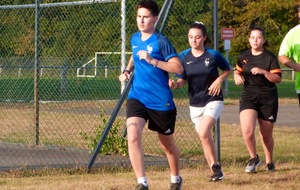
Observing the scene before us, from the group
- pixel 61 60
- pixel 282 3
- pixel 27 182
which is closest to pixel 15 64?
pixel 61 60

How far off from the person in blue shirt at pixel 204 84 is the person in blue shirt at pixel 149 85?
4.01ft

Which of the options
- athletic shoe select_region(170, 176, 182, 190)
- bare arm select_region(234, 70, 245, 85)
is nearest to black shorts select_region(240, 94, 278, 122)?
bare arm select_region(234, 70, 245, 85)

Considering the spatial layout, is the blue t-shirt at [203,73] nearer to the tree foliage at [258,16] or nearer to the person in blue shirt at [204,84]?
the person in blue shirt at [204,84]

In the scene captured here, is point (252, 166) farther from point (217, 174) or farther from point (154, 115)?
point (154, 115)

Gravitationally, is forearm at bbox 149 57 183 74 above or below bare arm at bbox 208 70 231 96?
above

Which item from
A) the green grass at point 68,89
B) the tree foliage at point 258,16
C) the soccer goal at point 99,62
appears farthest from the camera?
the tree foliage at point 258,16

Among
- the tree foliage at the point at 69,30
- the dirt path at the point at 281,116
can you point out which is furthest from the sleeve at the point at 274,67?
the dirt path at the point at 281,116

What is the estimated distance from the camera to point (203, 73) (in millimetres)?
10117

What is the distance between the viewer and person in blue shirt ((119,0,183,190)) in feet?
27.7

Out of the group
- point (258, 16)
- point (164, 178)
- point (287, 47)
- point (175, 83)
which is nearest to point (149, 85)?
point (175, 83)

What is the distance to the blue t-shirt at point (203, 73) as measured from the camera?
10117 millimetres

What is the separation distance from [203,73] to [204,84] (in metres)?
0.13

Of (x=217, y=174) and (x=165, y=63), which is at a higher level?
(x=165, y=63)

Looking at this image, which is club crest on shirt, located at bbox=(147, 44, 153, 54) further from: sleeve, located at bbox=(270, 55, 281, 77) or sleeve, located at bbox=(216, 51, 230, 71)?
sleeve, located at bbox=(270, 55, 281, 77)
